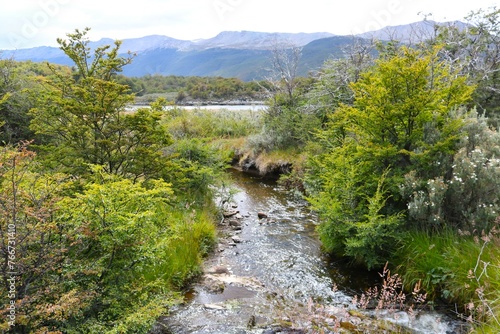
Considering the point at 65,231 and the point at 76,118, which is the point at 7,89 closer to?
the point at 76,118

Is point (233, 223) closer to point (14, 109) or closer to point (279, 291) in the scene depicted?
point (279, 291)

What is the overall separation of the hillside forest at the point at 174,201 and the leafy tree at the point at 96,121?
0.03 m

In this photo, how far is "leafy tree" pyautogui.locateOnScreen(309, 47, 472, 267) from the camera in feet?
19.9

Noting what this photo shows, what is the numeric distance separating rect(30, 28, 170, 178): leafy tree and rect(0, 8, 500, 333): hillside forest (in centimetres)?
3

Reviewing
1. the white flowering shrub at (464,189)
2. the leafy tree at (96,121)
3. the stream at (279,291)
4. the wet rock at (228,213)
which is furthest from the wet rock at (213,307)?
the wet rock at (228,213)

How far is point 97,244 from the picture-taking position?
11.8 ft

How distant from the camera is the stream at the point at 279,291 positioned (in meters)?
4.38

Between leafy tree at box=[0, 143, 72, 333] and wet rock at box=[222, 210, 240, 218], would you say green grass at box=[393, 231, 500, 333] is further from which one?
wet rock at box=[222, 210, 240, 218]

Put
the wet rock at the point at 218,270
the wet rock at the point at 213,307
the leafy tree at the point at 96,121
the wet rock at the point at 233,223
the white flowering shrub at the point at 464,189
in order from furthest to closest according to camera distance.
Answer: the wet rock at the point at 233,223
the wet rock at the point at 218,270
the leafy tree at the point at 96,121
the white flowering shrub at the point at 464,189
the wet rock at the point at 213,307

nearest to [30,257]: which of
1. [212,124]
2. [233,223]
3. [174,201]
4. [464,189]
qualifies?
[174,201]

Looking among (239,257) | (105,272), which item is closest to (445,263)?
(239,257)

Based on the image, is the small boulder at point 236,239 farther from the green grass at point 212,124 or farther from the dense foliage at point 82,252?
the green grass at point 212,124

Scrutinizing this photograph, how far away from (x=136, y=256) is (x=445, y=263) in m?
4.81

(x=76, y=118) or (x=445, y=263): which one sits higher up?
(x=76, y=118)
